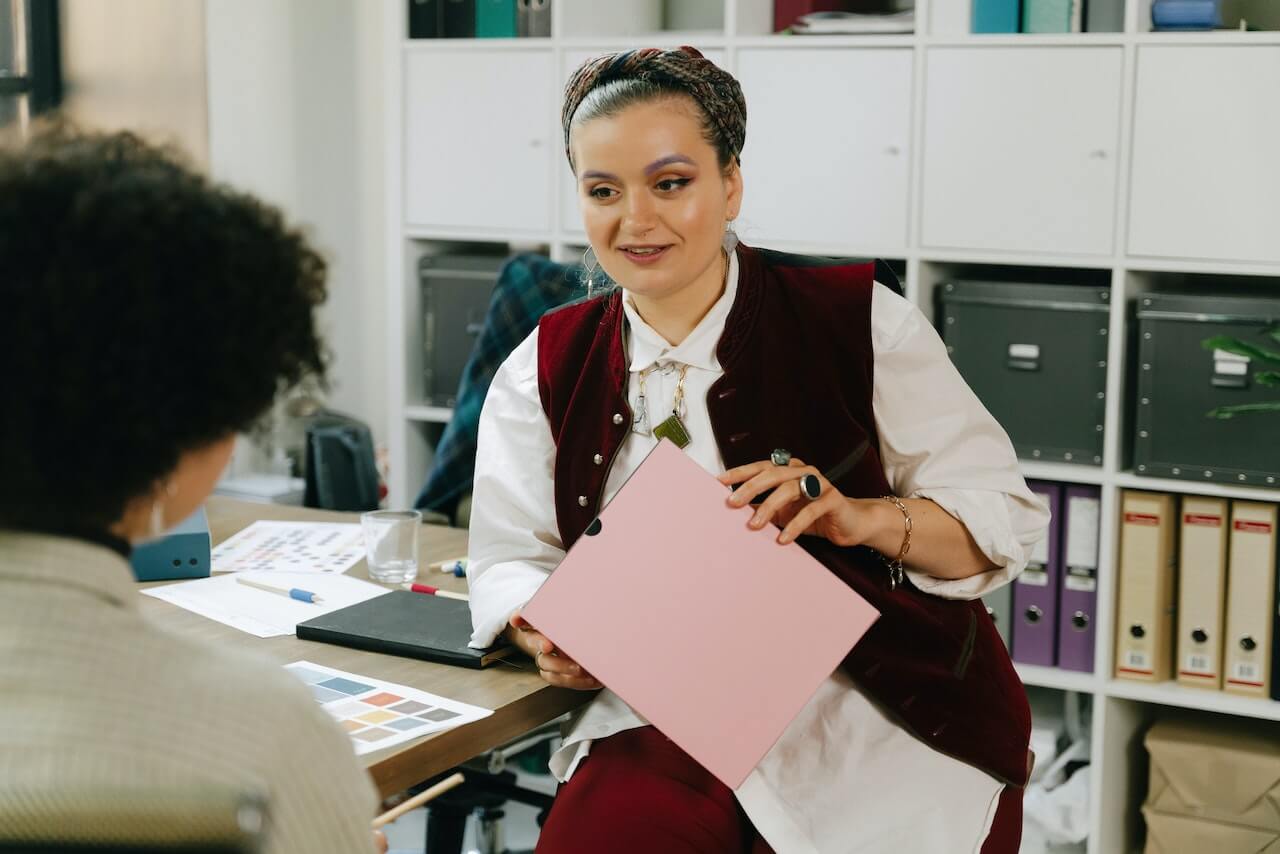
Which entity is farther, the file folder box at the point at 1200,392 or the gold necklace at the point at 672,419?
the file folder box at the point at 1200,392

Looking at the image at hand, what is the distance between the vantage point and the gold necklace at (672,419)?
162 centimetres

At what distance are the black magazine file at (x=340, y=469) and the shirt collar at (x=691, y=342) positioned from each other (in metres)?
1.34

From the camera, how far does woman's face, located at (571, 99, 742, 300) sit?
1.59 meters

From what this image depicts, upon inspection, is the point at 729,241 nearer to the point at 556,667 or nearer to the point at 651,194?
the point at 651,194

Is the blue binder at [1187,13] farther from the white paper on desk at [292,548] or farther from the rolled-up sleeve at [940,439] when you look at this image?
the white paper on desk at [292,548]

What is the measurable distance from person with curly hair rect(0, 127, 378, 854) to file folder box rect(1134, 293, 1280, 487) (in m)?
2.01

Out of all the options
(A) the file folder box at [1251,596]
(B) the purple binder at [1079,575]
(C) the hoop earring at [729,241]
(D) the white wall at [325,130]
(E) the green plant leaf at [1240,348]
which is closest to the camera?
(C) the hoop earring at [729,241]

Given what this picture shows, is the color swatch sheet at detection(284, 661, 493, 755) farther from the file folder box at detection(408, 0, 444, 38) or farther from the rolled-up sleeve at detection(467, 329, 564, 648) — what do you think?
the file folder box at detection(408, 0, 444, 38)

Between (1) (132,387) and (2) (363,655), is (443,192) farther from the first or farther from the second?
(1) (132,387)

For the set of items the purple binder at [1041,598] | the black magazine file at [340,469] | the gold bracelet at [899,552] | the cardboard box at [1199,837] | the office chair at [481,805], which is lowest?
the cardboard box at [1199,837]

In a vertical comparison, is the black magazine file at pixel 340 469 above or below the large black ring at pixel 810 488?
below

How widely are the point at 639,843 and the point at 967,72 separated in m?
1.68

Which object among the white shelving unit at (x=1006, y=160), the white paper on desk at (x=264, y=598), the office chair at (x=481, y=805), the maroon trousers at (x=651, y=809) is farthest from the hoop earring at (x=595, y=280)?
the office chair at (x=481, y=805)

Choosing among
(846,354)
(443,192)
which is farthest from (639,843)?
(443,192)
